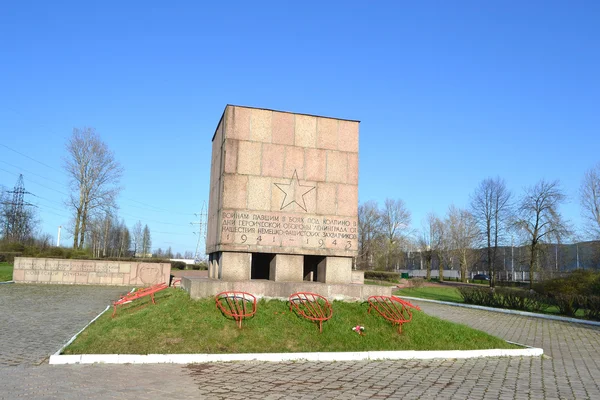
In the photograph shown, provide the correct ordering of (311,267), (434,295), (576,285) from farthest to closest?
(434,295) → (576,285) → (311,267)

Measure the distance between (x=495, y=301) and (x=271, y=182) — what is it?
16.3 metres

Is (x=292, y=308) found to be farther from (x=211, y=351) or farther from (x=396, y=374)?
(x=396, y=374)

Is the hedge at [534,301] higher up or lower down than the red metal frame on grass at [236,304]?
lower down

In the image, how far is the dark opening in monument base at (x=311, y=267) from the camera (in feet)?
39.5

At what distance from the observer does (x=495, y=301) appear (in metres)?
22.8

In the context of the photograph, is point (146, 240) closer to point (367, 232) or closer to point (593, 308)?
point (367, 232)

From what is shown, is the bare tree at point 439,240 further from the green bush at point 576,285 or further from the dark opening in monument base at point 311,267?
the dark opening in monument base at point 311,267

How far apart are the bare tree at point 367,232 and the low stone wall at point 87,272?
34.1 m

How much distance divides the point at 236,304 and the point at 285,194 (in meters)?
2.73

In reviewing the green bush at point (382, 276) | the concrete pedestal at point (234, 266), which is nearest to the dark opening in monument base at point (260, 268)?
the concrete pedestal at point (234, 266)

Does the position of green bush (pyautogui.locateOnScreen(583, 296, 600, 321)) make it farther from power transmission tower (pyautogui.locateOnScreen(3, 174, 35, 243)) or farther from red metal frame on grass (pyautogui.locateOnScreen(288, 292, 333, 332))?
power transmission tower (pyautogui.locateOnScreen(3, 174, 35, 243))

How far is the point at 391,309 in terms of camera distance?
1042cm

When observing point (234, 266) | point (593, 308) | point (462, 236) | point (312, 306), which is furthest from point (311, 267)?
point (462, 236)

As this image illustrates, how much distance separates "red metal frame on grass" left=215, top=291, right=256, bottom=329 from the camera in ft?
30.2
